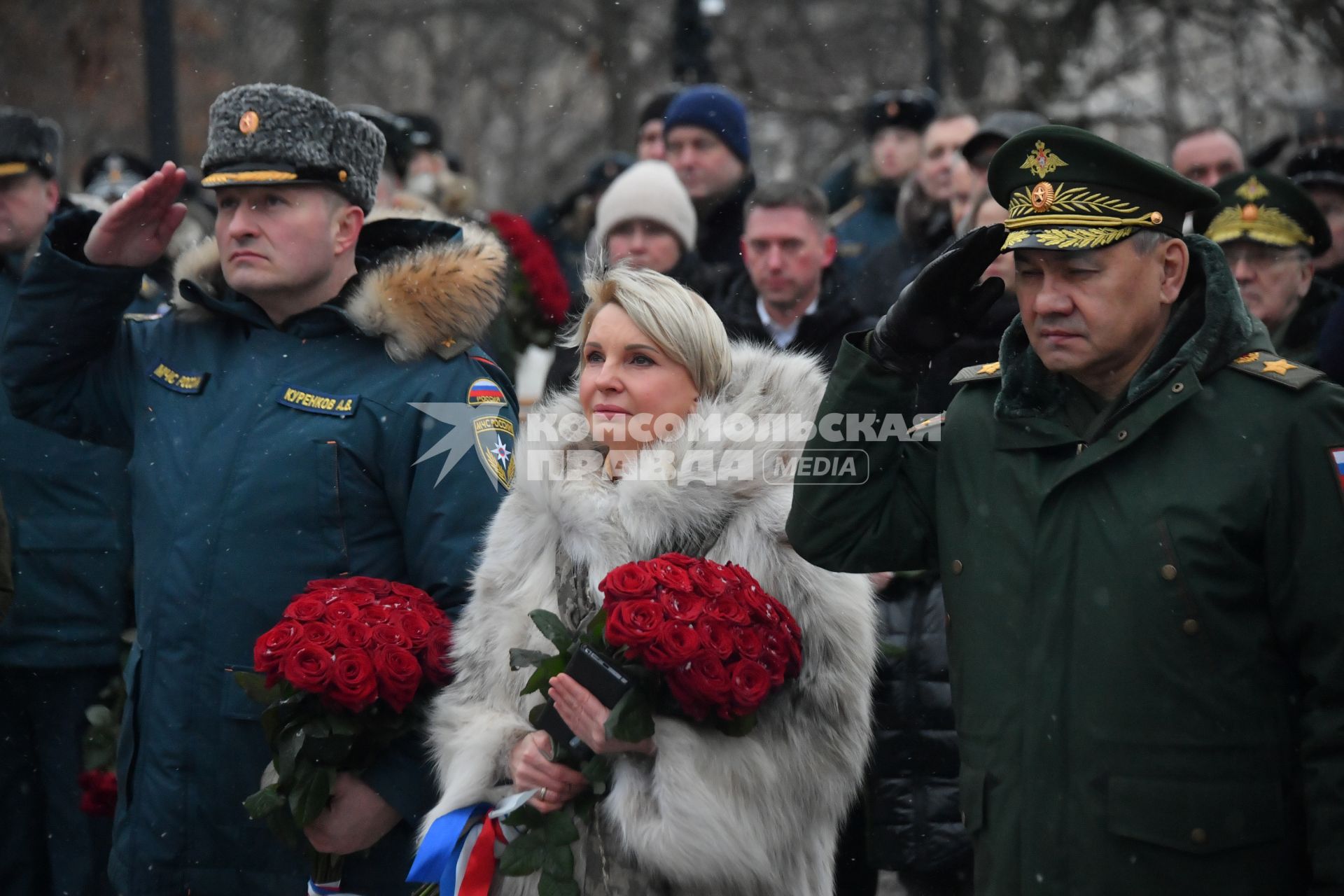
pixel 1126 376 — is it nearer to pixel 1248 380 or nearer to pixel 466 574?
pixel 1248 380

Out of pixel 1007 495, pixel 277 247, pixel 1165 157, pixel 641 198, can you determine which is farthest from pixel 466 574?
pixel 1165 157

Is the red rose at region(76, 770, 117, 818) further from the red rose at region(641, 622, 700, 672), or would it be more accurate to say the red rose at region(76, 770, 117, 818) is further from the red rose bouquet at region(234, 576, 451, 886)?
the red rose at region(641, 622, 700, 672)

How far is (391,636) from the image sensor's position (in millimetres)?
3873

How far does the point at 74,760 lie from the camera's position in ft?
18.2

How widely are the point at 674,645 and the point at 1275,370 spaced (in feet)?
4.53

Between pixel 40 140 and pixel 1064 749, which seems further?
pixel 40 140

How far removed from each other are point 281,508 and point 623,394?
1009 millimetres

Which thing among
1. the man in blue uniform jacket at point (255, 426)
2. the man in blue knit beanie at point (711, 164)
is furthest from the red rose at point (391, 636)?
the man in blue knit beanie at point (711, 164)

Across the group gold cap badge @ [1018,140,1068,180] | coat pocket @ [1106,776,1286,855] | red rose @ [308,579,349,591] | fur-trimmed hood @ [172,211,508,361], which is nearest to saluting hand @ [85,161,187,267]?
fur-trimmed hood @ [172,211,508,361]

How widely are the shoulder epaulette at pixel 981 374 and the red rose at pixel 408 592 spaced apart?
1515mm

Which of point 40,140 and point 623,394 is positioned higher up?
point 40,140

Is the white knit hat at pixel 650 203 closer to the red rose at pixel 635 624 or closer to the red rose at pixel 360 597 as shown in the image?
the red rose at pixel 360 597

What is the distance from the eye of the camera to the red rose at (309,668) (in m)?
3.70

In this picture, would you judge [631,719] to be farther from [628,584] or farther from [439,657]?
[439,657]
